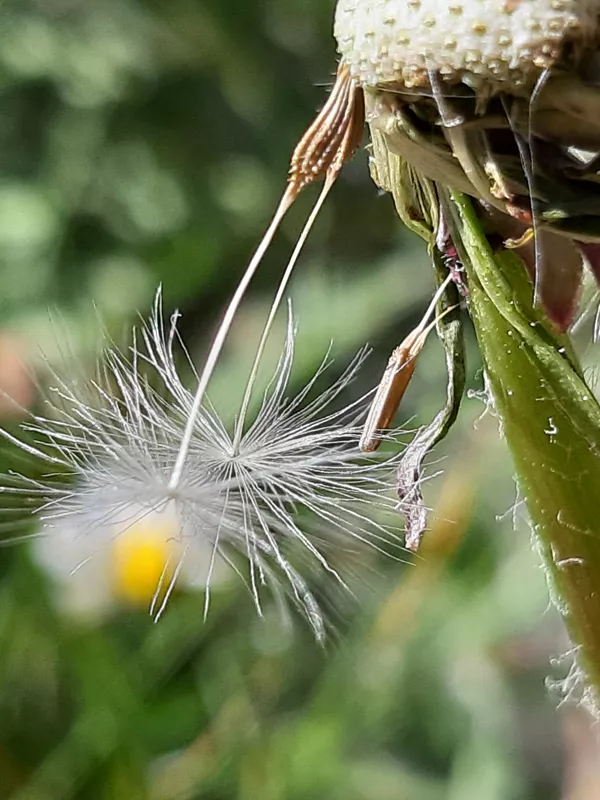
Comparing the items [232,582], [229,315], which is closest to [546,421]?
[229,315]

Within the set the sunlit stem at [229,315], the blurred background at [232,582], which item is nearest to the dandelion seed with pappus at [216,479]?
the sunlit stem at [229,315]

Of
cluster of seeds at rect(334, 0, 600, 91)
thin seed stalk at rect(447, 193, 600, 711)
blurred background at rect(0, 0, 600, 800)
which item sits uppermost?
cluster of seeds at rect(334, 0, 600, 91)

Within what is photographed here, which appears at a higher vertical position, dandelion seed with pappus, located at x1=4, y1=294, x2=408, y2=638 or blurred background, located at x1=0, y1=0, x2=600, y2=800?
dandelion seed with pappus, located at x1=4, y1=294, x2=408, y2=638

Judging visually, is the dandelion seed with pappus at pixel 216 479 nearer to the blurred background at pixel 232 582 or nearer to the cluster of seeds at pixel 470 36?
the cluster of seeds at pixel 470 36

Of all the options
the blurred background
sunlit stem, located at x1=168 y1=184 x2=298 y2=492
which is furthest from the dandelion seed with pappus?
the blurred background

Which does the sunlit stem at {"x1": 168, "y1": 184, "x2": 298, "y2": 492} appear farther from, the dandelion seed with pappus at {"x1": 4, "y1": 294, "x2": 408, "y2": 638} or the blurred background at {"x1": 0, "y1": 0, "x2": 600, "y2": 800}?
the blurred background at {"x1": 0, "y1": 0, "x2": 600, "y2": 800}

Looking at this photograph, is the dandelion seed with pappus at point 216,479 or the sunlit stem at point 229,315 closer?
the sunlit stem at point 229,315
